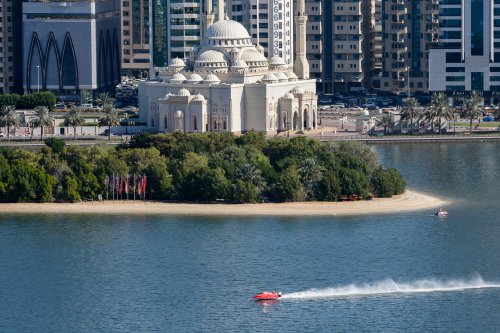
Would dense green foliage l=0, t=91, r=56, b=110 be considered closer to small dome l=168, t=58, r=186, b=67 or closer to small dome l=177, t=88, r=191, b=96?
small dome l=168, t=58, r=186, b=67

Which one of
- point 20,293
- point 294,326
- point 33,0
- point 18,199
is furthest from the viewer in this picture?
point 33,0

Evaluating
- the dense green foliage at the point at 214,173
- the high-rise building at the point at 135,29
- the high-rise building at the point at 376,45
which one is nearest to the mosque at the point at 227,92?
the dense green foliage at the point at 214,173

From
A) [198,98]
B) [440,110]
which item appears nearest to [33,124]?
[198,98]

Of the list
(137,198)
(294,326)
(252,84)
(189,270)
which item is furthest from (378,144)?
(294,326)

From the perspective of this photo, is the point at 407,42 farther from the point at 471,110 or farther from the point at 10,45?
the point at 10,45

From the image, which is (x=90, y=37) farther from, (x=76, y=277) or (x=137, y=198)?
(x=76, y=277)
